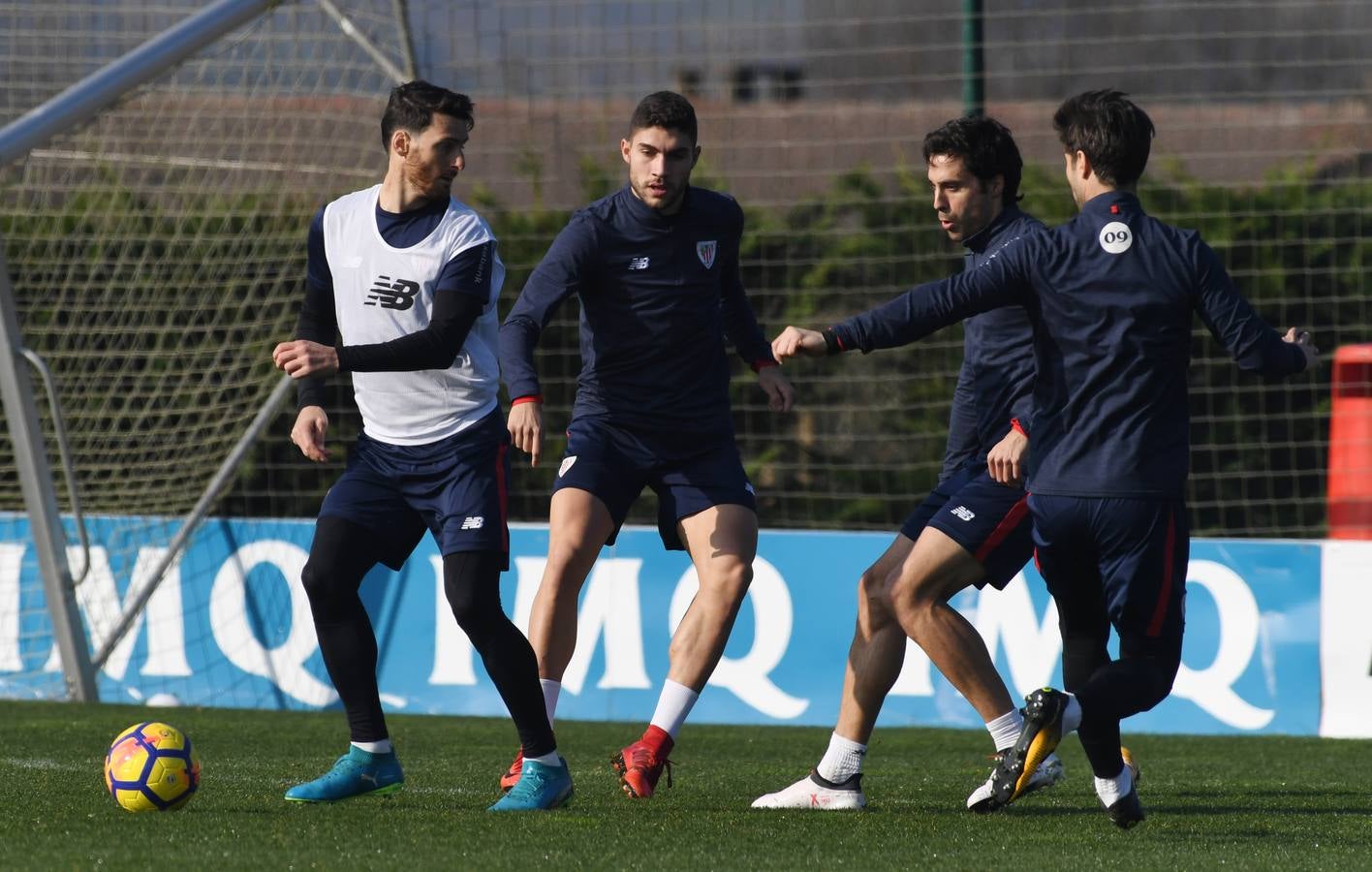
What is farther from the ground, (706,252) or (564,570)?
(706,252)

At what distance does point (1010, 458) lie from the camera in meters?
5.40

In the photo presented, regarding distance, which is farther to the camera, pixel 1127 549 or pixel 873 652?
pixel 873 652

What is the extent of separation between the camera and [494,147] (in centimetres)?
1216

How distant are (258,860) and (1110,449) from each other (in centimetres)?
226

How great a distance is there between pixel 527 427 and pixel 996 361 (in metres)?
1.44

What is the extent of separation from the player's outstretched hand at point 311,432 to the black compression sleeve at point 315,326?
6 cm

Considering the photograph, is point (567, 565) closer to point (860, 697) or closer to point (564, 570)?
point (564, 570)

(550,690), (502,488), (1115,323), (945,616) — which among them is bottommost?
(550,690)

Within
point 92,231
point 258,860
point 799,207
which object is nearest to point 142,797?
point 258,860

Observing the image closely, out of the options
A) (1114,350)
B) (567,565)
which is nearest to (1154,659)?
(1114,350)

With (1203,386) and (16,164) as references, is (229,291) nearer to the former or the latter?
(16,164)

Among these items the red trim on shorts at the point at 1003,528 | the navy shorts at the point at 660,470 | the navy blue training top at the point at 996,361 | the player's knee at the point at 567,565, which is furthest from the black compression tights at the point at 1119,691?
the player's knee at the point at 567,565

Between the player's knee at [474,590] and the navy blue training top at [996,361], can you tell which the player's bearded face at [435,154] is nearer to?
the player's knee at [474,590]

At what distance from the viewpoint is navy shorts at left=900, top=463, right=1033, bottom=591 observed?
18.0ft
